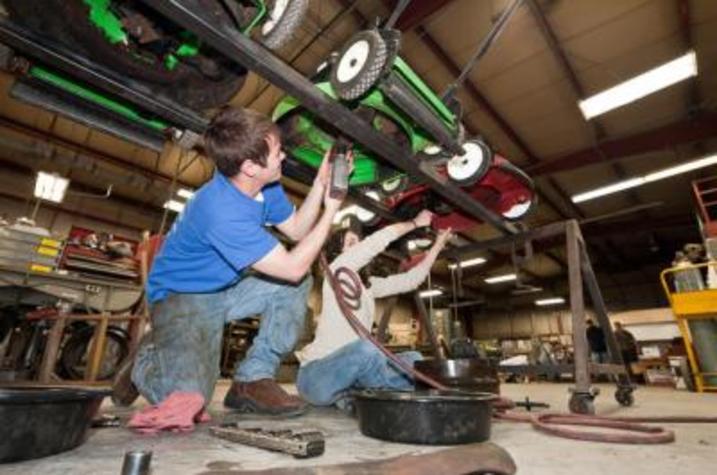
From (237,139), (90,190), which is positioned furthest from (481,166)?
(90,190)

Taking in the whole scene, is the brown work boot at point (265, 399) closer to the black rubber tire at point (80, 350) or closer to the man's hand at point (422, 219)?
the man's hand at point (422, 219)

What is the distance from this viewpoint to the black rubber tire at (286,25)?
4.39ft

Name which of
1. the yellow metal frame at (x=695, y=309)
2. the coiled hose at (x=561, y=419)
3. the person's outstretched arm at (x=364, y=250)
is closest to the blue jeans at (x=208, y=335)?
the coiled hose at (x=561, y=419)

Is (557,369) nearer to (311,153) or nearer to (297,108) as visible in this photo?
(311,153)

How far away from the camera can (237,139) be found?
1.35m

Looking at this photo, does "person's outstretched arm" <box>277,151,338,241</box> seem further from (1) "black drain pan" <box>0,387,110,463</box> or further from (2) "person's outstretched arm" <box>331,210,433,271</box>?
(1) "black drain pan" <box>0,387,110,463</box>

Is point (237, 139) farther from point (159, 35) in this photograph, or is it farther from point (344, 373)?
point (344, 373)

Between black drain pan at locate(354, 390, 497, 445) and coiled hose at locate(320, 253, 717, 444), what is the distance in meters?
0.35

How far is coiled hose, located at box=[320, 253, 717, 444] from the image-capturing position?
3.65ft

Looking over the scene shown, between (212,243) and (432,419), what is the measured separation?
82cm

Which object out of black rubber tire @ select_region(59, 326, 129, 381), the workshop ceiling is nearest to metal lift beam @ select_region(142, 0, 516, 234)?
the workshop ceiling

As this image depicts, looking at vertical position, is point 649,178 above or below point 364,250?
above

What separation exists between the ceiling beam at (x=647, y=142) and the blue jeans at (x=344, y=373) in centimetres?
638

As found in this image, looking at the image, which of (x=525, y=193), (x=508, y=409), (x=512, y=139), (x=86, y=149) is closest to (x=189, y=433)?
(x=508, y=409)
